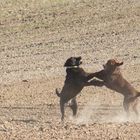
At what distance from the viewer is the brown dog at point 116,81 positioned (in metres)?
12.1

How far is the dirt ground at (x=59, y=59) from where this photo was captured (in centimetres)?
1055

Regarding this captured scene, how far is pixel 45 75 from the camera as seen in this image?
18.4 metres

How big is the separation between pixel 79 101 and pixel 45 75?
363cm

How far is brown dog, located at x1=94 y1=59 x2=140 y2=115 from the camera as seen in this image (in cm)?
1211

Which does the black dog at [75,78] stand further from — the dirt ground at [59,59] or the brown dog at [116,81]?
the dirt ground at [59,59]

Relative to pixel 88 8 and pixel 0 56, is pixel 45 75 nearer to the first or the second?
pixel 0 56

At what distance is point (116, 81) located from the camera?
40.0 ft

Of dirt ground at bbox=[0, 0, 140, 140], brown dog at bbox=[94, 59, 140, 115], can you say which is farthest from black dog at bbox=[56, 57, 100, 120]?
dirt ground at bbox=[0, 0, 140, 140]

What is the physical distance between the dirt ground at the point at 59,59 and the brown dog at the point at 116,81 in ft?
0.90

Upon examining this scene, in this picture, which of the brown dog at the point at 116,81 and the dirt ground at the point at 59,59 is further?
the brown dog at the point at 116,81

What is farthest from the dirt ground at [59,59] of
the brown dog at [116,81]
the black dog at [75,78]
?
the black dog at [75,78]

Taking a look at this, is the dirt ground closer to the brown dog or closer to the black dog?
the brown dog

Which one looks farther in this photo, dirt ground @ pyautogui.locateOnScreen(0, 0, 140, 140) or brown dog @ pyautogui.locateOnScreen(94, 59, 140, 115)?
brown dog @ pyautogui.locateOnScreen(94, 59, 140, 115)

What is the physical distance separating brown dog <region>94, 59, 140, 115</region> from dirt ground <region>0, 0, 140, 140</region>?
0.28 metres
